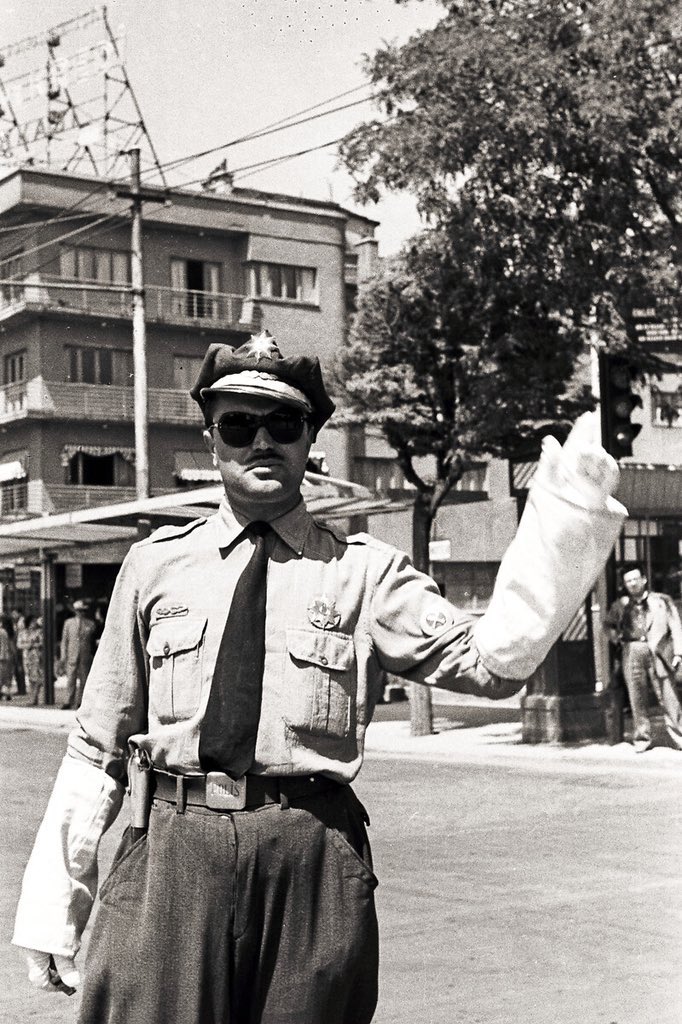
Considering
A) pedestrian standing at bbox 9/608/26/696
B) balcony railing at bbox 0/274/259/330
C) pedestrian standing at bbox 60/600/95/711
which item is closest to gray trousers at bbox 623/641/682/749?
pedestrian standing at bbox 60/600/95/711

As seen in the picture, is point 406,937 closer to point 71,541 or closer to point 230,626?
point 230,626

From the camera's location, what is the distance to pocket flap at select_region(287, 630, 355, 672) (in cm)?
275

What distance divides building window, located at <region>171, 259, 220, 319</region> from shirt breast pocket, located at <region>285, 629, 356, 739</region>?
143ft

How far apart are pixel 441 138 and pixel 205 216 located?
33.5m

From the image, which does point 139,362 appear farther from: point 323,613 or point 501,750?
point 323,613

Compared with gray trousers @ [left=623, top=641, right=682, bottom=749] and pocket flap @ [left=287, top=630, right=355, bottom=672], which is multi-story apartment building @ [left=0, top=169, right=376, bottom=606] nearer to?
gray trousers @ [left=623, top=641, right=682, bottom=749]

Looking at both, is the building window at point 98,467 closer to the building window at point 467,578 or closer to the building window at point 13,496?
the building window at point 13,496

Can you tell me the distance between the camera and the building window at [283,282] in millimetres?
46906

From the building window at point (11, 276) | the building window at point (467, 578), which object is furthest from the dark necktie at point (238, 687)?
the building window at point (11, 276)

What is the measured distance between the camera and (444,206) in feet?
44.8

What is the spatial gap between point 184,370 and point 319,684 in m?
43.5

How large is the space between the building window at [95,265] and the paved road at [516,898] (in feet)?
106

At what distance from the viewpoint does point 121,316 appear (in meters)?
43.8

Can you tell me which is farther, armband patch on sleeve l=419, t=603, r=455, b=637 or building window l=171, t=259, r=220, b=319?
building window l=171, t=259, r=220, b=319
